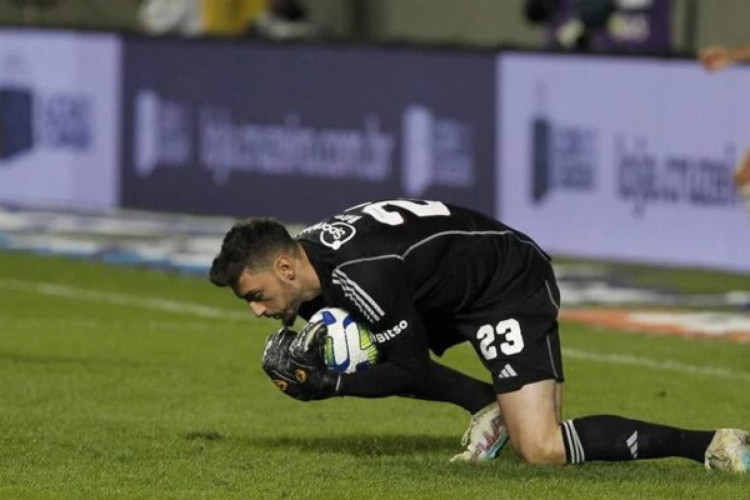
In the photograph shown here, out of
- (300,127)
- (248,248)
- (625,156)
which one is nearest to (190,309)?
(625,156)

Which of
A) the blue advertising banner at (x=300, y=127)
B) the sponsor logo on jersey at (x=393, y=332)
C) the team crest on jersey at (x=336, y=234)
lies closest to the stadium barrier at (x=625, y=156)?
the blue advertising banner at (x=300, y=127)

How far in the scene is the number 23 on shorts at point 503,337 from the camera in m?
10.2

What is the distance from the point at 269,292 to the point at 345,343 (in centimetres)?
44

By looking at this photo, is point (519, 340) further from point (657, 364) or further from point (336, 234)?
point (657, 364)

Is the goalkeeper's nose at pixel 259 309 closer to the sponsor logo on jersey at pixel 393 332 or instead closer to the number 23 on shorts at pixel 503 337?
the sponsor logo on jersey at pixel 393 332

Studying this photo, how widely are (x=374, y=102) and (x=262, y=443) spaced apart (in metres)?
11.3

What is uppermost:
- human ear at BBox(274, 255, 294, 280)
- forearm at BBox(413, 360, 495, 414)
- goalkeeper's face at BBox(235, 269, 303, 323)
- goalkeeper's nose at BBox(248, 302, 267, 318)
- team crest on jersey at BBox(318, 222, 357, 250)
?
team crest on jersey at BBox(318, 222, 357, 250)

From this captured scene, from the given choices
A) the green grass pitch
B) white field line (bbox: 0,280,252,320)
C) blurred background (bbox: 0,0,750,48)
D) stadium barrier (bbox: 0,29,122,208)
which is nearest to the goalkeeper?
the green grass pitch

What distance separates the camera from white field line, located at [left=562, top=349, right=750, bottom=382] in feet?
46.9

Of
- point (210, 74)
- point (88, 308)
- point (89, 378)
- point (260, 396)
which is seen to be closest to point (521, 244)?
point (260, 396)

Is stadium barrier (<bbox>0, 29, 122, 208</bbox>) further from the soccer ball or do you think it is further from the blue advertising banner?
the soccer ball

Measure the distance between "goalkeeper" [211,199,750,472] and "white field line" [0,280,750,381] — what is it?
13.1 ft

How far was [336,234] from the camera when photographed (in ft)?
33.2

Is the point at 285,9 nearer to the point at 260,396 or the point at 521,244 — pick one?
the point at 260,396
